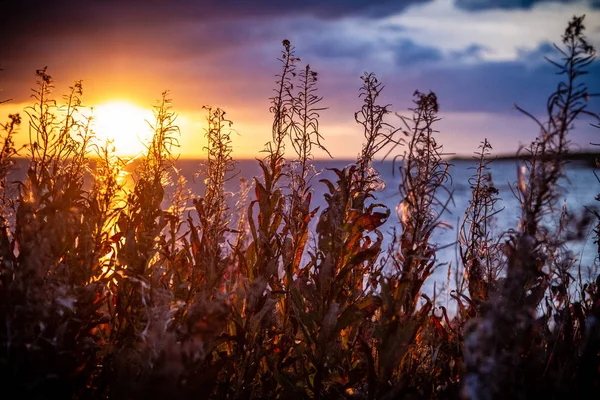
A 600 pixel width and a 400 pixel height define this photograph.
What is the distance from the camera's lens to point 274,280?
3.22 meters

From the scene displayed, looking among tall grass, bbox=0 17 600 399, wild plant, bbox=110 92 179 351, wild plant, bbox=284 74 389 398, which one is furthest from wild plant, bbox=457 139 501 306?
wild plant, bbox=110 92 179 351

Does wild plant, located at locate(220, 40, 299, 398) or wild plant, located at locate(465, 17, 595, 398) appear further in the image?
wild plant, located at locate(220, 40, 299, 398)

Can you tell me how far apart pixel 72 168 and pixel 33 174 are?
28cm

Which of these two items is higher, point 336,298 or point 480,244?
point 480,244

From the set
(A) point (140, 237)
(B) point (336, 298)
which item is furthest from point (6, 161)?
(B) point (336, 298)

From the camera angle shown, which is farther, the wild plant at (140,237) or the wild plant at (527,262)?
the wild plant at (140,237)

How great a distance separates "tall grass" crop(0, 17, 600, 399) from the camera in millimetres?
2320

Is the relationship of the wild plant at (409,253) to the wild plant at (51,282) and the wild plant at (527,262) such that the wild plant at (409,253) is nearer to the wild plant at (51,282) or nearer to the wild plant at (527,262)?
the wild plant at (527,262)

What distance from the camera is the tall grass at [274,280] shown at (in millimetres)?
2320

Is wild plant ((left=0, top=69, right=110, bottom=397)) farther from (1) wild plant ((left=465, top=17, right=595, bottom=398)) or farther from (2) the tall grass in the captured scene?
(1) wild plant ((left=465, top=17, right=595, bottom=398))

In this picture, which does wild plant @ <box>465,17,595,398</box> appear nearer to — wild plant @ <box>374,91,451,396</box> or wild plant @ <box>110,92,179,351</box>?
wild plant @ <box>374,91,451,396</box>

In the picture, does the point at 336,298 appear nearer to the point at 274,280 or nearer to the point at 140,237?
the point at 274,280

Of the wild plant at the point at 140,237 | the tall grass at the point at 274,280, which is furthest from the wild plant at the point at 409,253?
the wild plant at the point at 140,237

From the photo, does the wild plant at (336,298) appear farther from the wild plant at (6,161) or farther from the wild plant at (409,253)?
the wild plant at (6,161)
